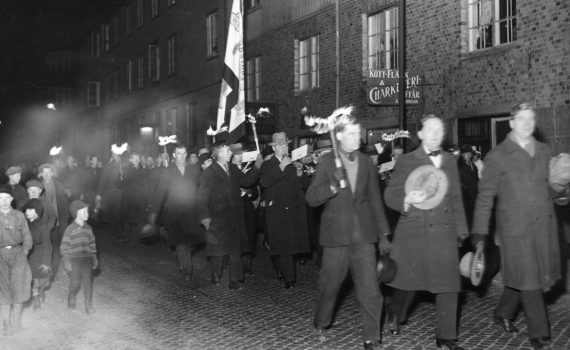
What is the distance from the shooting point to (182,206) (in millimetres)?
10641

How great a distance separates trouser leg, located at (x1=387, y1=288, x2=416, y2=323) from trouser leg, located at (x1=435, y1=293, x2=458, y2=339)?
1.60 feet

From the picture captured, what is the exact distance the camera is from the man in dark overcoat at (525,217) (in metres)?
5.68

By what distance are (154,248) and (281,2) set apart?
9806 mm

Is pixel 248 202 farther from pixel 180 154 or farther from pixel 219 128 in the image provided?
pixel 219 128

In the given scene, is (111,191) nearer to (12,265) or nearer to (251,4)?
(12,265)

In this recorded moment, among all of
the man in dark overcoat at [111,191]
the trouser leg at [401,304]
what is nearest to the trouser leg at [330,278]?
the trouser leg at [401,304]

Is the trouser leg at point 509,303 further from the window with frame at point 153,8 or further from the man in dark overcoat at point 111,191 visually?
the window with frame at point 153,8

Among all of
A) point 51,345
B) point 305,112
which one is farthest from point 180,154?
point 305,112

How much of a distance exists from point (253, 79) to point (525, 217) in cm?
1751

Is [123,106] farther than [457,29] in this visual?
Yes

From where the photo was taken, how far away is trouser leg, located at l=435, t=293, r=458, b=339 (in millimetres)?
5648

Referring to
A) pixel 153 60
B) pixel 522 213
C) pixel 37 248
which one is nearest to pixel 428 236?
pixel 522 213

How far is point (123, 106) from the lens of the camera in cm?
3912

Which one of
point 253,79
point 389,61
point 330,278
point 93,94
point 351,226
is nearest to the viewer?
point 351,226
